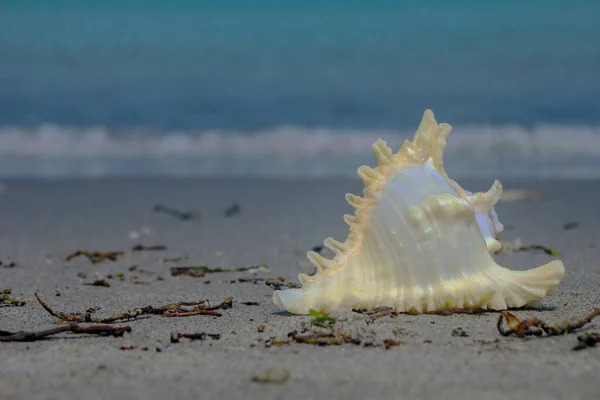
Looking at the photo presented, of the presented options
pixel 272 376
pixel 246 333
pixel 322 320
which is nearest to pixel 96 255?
pixel 246 333

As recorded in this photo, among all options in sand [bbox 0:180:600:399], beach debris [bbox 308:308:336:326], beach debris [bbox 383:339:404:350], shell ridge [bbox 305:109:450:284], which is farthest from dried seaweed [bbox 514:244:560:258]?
beach debris [bbox 383:339:404:350]

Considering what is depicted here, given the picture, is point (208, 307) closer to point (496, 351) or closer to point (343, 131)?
point (496, 351)

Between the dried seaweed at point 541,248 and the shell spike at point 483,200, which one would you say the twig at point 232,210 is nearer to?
the dried seaweed at point 541,248

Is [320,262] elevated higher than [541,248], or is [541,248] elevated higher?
[541,248]

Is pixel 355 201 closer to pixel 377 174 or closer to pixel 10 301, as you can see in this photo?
pixel 377 174

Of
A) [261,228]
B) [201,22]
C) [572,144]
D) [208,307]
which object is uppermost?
[201,22]

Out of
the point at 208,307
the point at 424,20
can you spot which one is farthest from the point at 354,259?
the point at 424,20
